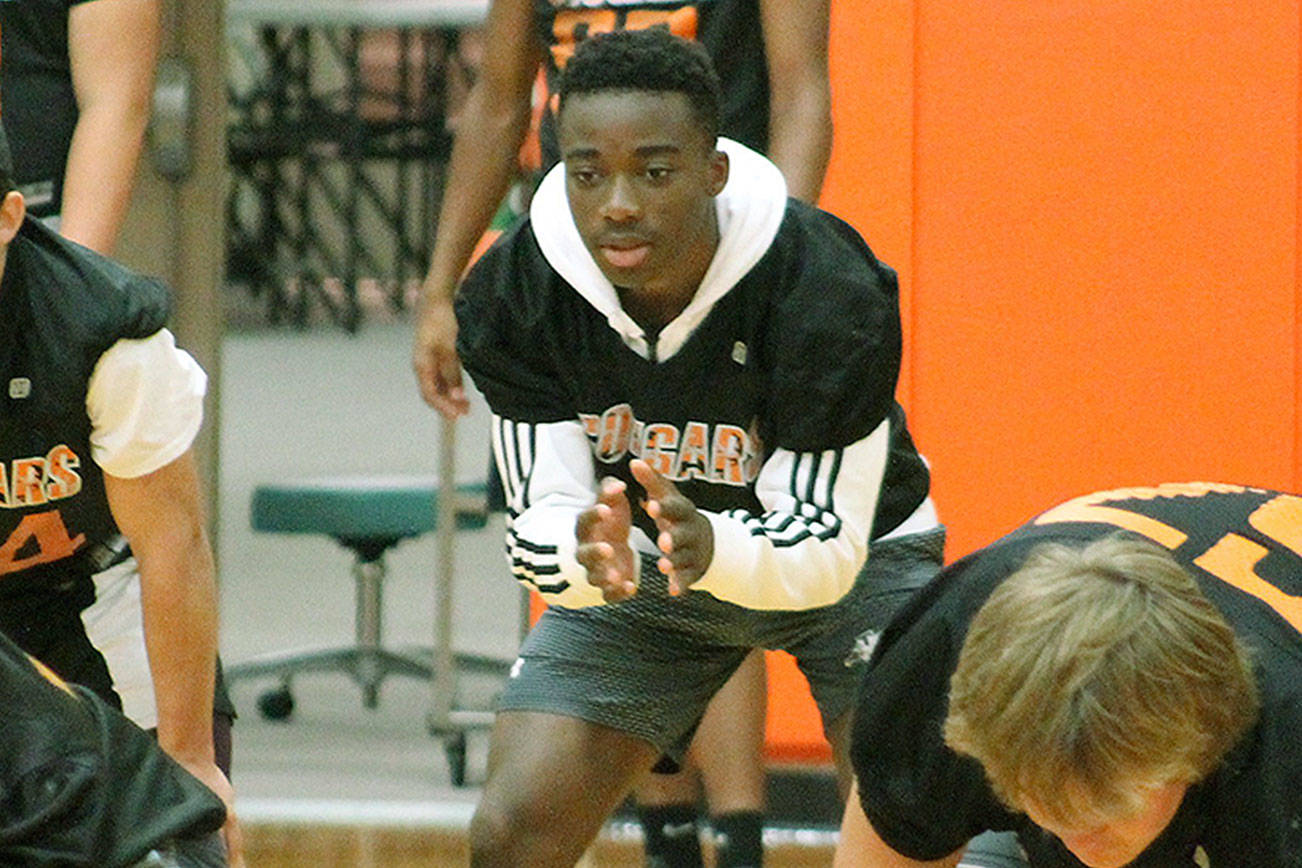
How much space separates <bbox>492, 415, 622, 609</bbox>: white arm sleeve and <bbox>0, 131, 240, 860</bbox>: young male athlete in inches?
13.0

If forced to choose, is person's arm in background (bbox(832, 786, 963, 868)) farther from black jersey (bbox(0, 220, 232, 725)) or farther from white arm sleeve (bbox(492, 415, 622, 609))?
black jersey (bbox(0, 220, 232, 725))

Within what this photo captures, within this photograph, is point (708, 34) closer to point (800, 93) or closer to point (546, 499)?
point (800, 93)

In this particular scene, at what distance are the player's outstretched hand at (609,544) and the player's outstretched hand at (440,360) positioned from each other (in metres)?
0.63

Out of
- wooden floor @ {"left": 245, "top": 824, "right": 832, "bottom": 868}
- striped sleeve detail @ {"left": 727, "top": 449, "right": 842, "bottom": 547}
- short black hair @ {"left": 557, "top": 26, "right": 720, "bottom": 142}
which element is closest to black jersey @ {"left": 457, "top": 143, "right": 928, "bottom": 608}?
striped sleeve detail @ {"left": 727, "top": 449, "right": 842, "bottom": 547}

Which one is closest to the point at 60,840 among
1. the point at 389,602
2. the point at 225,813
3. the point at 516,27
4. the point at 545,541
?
the point at 225,813

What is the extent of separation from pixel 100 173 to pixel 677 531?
1.08m

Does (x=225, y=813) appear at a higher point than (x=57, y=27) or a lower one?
lower

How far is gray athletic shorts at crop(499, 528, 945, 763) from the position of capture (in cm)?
233

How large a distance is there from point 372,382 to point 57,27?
19.3ft

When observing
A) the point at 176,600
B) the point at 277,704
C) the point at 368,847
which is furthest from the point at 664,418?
the point at 277,704

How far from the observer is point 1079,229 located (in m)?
3.39

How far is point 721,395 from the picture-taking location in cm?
226

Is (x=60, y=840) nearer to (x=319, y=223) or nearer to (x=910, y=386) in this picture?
(x=910, y=386)

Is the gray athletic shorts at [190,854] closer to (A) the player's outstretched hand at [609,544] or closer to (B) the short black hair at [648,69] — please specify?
(A) the player's outstretched hand at [609,544]
